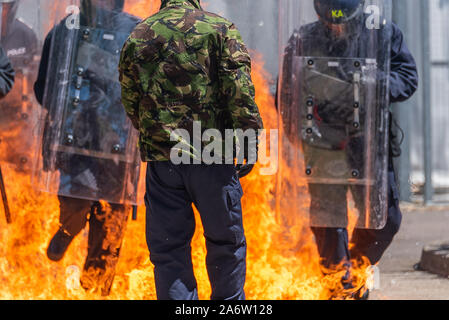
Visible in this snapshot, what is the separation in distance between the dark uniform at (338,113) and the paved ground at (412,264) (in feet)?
1.41

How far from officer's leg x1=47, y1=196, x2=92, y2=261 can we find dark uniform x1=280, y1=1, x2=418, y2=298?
1384 millimetres

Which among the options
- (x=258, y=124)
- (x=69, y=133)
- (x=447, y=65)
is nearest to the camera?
(x=258, y=124)

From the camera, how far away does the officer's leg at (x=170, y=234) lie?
143 inches

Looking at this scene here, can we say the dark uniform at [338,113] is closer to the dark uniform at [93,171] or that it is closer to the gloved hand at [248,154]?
the gloved hand at [248,154]

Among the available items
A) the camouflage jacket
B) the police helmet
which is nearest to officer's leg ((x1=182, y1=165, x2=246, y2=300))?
the camouflage jacket

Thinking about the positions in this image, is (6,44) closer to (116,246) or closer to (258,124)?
(116,246)

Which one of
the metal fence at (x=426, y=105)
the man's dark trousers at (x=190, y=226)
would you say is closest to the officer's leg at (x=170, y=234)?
the man's dark trousers at (x=190, y=226)

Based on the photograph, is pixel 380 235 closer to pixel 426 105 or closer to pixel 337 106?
pixel 337 106

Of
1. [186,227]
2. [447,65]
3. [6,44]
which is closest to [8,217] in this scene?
[6,44]

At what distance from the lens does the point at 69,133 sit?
441 cm

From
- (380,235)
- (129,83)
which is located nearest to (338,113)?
(380,235)

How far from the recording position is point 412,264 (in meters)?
5.96

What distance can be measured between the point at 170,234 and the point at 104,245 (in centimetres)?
115

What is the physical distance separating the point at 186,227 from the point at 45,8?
223 cm
